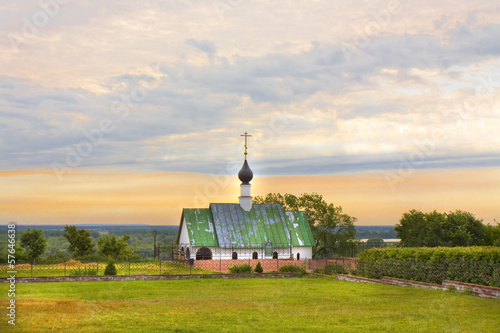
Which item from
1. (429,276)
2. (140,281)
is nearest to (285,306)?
(429,276)

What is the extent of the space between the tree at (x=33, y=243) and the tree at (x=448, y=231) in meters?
30.8

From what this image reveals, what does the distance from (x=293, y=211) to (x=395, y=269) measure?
22.3 metres

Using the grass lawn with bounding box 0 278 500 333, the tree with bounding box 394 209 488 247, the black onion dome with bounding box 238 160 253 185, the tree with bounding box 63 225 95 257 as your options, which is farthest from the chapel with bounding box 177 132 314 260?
the grass lawn with bounding box 0 278 500 333

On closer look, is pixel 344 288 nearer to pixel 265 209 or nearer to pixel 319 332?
pixel 319 332

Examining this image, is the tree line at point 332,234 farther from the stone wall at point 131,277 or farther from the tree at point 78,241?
the stone wall at point 131,277

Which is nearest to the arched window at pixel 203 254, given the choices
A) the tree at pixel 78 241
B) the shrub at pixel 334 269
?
the tree at pixel 78 241

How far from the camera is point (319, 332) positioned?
12312mm

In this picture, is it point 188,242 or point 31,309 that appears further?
point 188,242

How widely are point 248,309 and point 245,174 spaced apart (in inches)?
1207

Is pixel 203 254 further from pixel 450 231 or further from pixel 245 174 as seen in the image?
pixel 450 231

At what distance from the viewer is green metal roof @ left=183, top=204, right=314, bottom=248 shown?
42281 millimetres

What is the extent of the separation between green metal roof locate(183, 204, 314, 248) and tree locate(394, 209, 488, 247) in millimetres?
10001

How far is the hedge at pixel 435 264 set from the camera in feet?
65.9

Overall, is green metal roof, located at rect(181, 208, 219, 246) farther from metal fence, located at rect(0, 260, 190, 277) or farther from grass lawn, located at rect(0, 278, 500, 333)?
grass lawn, located at rect(0, 278, 500, 333)
